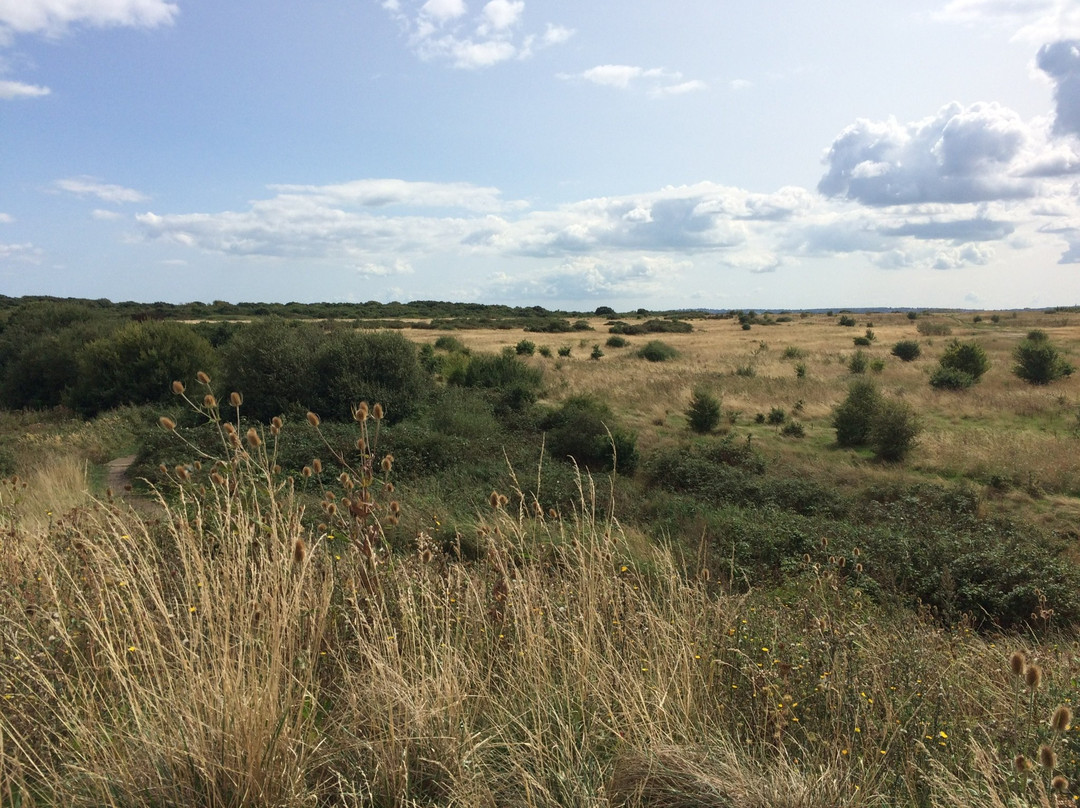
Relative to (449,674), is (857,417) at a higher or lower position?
lower

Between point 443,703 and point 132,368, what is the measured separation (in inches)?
937

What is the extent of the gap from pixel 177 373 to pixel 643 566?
2036 cm

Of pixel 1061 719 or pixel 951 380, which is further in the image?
pixel 951 380

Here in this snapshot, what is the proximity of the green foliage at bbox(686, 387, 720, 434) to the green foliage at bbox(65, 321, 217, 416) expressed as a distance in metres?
15.1

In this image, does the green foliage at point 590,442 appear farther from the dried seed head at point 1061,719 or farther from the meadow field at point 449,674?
the dried seed head at point 1061,719

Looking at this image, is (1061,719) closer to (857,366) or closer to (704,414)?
(704,414)

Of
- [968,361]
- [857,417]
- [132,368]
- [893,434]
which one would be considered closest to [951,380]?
[968,361]

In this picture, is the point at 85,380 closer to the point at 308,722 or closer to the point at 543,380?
the point at 543,380

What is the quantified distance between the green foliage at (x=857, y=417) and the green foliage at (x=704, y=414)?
343 cm

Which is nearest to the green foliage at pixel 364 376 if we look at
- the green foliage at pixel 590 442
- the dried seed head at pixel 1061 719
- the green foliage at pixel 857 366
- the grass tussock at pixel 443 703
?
the green foliage at pixel 590 442

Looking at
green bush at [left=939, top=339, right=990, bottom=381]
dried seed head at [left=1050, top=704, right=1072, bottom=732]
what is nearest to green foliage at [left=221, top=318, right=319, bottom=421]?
dried seed head at [left=1050, top=704, right=1072, bottom=732]

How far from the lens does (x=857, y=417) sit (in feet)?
65.6

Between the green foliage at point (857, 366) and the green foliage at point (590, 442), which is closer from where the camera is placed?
the green foliage at point (590, 442)

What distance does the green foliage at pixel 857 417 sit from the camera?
1983 centimetres
